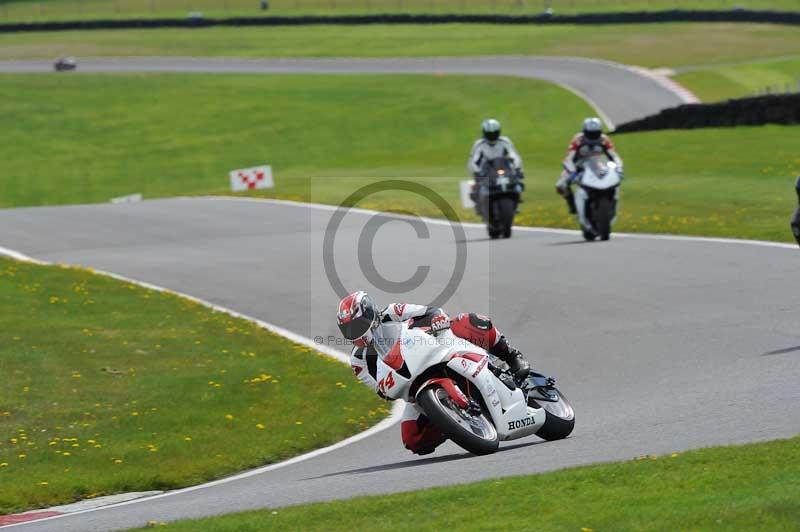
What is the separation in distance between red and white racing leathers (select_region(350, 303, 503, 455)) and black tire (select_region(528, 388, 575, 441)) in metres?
0.68

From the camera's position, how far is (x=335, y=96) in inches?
2463

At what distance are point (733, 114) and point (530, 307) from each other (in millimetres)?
23420

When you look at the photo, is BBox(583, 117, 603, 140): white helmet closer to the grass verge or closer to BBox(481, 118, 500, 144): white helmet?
BBox(481, 118, 500, 144): white helmet

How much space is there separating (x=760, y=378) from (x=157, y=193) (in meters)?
35.5

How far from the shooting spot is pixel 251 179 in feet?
129

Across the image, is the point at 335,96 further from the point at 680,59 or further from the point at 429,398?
the point at 429,398

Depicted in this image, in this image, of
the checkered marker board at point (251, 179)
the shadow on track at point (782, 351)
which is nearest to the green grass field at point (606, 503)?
the shadow on track at point (782, 351)

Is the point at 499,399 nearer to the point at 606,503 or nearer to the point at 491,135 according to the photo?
the point at 606,503

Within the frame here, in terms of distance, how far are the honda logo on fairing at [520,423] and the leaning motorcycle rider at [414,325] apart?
368mm

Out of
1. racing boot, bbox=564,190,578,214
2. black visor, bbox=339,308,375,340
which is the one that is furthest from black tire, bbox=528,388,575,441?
racing boot, bbox=564,190,578,214

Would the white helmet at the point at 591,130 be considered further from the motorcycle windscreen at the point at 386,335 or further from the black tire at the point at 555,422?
the motorcycle windscreen at the point at 386,335

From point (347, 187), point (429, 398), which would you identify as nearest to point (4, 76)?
point (347, 187)

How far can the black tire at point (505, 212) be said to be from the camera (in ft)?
79.0

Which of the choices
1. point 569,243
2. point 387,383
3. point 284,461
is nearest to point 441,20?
point 569,243
